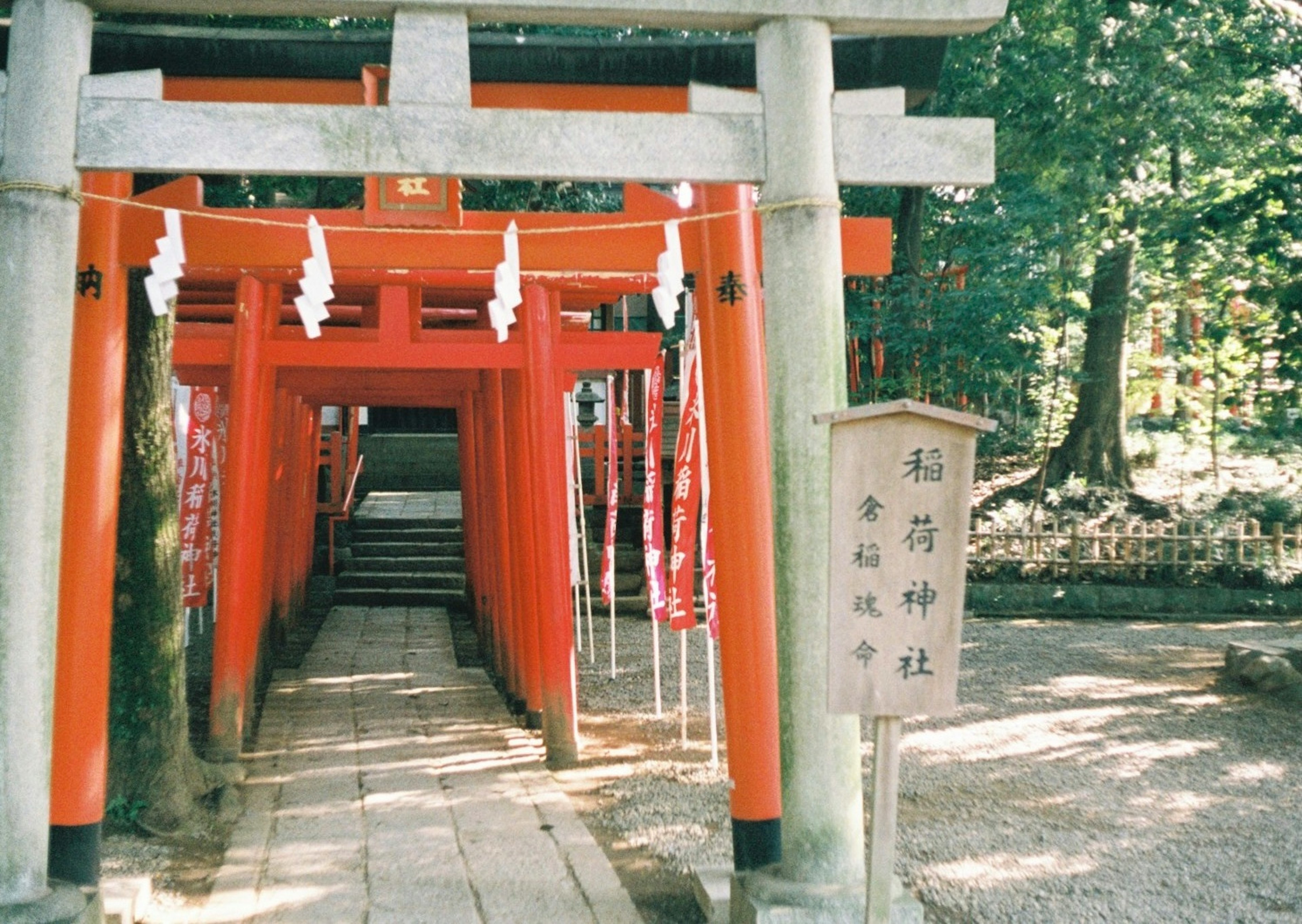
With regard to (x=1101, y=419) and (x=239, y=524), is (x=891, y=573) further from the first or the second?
(x=1101, y=419)

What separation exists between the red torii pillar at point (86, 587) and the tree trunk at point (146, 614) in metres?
1.77

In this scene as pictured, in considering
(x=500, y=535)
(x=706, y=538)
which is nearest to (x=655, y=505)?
(x=706, y=538)

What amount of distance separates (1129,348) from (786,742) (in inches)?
678

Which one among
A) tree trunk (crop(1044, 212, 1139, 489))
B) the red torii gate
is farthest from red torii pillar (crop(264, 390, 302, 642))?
tree trunk (crop(1044, 212, 1139, 489))

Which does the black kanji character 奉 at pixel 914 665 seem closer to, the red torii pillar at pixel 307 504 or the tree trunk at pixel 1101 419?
the red torii pillar at pixel 307 504

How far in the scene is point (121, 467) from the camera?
6164 millimetres

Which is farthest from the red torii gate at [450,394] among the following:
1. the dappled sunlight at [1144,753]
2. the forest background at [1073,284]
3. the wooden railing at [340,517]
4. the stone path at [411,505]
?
the stone path at [411,505]

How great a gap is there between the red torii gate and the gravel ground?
3.47 ft

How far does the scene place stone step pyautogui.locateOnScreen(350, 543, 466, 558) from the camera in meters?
16.6

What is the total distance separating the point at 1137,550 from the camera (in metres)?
14.7

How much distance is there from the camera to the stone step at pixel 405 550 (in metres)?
16.6

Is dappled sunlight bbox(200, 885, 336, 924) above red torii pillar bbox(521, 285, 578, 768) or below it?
below

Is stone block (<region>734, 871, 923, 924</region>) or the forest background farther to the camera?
the forest background

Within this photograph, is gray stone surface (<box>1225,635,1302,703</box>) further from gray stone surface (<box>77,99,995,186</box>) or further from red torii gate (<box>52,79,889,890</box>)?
gray stone surface (<box>77,99,995,186</box>)
